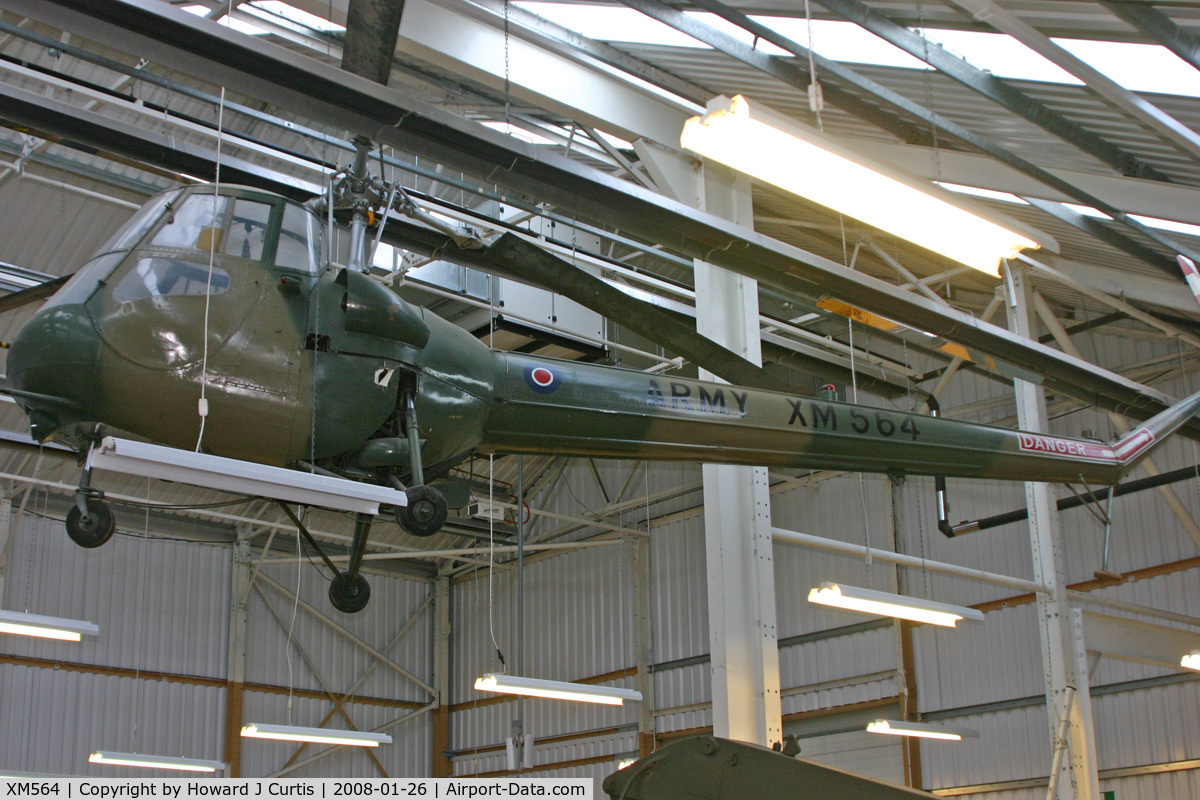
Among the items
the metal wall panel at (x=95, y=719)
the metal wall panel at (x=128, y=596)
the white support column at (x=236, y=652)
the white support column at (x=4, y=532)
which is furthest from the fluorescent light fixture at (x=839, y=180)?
the white support column at (x=236, y=652)

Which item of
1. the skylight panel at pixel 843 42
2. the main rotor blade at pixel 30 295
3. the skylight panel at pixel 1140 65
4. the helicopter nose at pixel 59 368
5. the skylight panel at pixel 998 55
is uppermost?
the skylight panel at pixel 843 42

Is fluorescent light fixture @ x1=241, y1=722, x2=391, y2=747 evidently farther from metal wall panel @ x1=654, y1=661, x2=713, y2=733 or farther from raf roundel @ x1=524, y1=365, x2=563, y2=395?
raf roundel @ x1=524, y1=365, x2=563, y2=395

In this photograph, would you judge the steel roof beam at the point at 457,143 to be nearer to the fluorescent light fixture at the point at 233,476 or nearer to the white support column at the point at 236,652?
the fluorescent light fixture at the point at 233,476

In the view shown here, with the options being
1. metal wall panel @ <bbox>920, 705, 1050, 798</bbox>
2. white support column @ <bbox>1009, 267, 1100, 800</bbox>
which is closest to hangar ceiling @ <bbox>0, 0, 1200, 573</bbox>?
white support column @ <bbox>1009, 267, 1100, 800</bbox>

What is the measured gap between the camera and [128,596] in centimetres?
1756

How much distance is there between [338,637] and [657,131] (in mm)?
14082

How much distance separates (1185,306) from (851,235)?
330 centimetres

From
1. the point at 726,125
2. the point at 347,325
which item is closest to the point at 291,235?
the point at 347,325

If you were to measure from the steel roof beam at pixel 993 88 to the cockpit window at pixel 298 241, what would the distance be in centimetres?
318

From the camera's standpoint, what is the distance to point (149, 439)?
475 cm

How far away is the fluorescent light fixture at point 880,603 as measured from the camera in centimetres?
834

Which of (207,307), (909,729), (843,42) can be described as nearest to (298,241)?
(207,307)

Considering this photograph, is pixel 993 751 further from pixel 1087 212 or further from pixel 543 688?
pixel 1087 212

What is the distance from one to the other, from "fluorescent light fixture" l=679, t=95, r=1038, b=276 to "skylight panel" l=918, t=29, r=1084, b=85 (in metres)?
2.43
